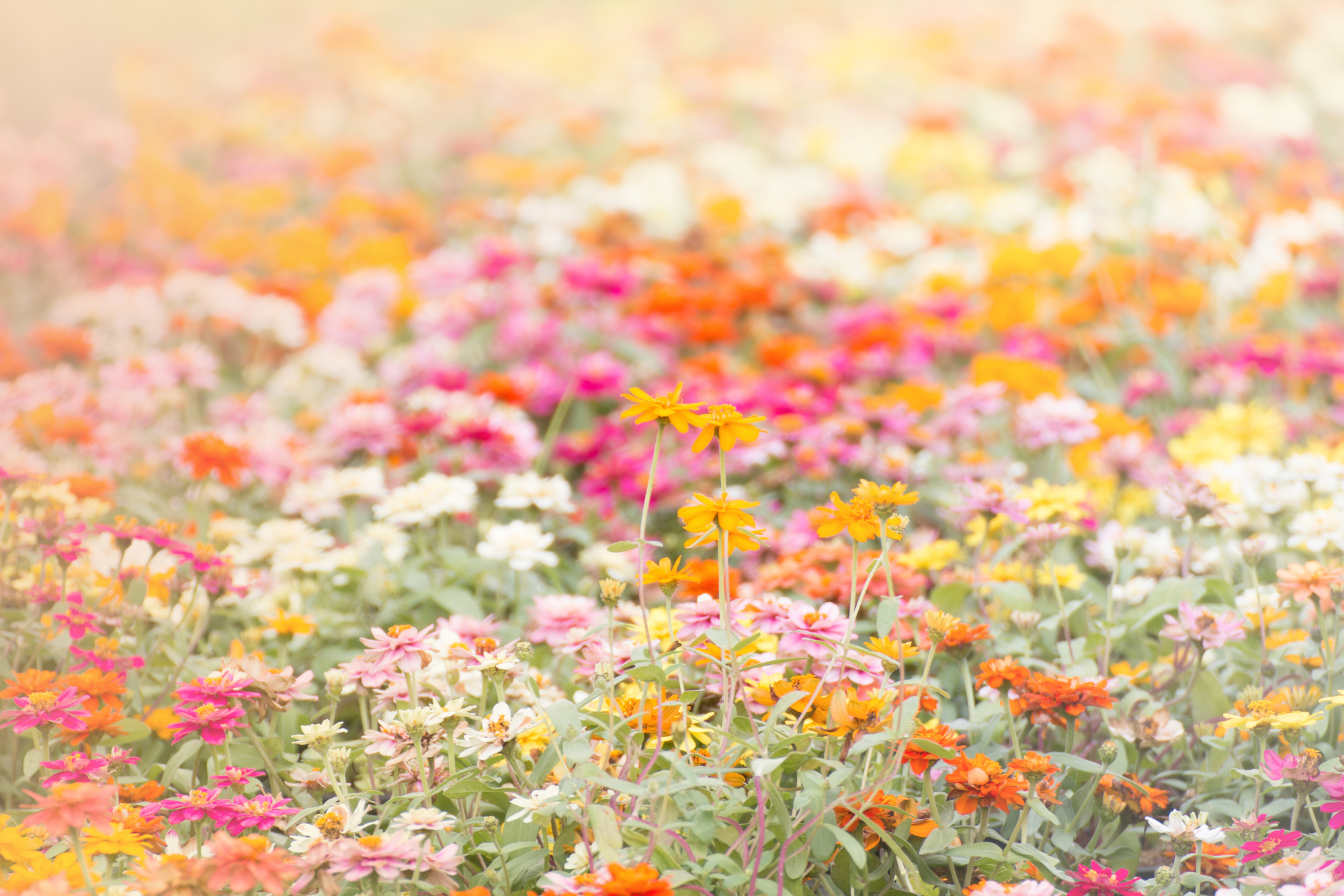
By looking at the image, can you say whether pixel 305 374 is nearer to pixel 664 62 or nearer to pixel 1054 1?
pixel 664 62

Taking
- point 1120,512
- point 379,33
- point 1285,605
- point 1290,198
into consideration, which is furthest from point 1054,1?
point 1285,605

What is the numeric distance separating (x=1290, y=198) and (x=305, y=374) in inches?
174

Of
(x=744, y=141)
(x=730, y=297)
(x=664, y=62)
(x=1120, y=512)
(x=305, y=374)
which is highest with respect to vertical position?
(x=664, y=62)

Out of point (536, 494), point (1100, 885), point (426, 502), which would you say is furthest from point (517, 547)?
point (1100, 885)

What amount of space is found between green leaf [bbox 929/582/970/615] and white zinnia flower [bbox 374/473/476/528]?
1.02 metres

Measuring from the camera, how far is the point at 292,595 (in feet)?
7.32

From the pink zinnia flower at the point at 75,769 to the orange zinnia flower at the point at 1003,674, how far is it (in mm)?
1316

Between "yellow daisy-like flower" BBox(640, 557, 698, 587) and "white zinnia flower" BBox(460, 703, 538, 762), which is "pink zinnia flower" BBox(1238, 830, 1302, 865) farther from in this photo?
"white zinnia flower" BBox(460, 703, 538, 762)

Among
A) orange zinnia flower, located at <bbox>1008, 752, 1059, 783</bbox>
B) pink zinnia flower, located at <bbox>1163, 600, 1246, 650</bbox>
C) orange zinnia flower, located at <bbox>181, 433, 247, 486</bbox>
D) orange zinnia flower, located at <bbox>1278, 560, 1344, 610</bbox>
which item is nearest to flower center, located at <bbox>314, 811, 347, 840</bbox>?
orange zinnia flower, located at <bbox>1008, 752, 1059, 783</bbox>

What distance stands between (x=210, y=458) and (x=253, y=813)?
43.9 inches

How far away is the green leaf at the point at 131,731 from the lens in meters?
1.70

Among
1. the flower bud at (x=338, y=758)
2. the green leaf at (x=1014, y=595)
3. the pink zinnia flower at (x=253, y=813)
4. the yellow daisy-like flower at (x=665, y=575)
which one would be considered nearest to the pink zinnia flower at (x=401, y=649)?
the flower bud at (x=338, y=758)

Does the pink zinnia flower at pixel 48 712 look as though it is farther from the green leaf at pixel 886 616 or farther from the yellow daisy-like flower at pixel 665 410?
the green leaf at pixel 886 616

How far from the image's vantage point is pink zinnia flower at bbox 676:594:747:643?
5.18ft
